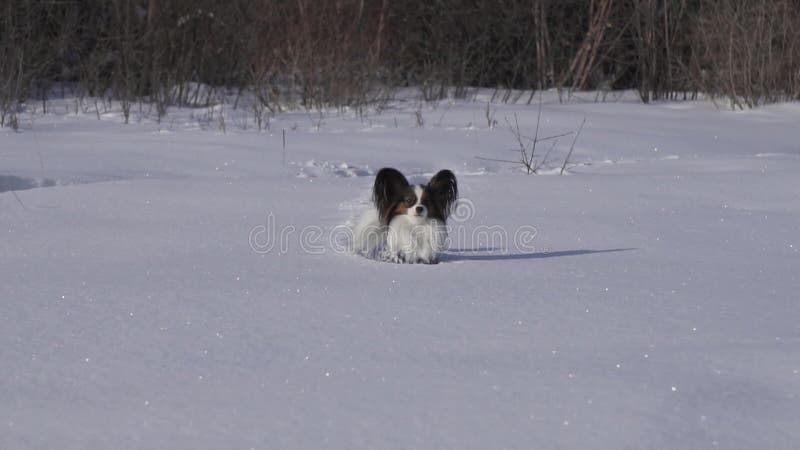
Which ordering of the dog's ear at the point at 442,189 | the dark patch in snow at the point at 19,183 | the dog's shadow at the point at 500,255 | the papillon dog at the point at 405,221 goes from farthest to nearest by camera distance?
the dark patch in snow at the point at 19,183, the dog's ear at the point at 442,189, the papillon dog at the point at 405,221, the dog's shadow at the point at 500,255

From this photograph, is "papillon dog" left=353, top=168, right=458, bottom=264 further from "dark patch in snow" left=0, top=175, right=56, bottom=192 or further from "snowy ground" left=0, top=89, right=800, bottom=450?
"dark patch in snow" left=0, top=175, right=56, bottom=192

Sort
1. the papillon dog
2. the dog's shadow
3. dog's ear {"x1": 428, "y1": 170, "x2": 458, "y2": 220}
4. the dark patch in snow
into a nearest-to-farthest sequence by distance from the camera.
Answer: the dog's shadow < the papillon dog < dog's ear {"x1": 428, "y1": 170, "x2": 458, "y2": 220} < the dark patch in snow

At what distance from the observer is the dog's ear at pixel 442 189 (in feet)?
16.2

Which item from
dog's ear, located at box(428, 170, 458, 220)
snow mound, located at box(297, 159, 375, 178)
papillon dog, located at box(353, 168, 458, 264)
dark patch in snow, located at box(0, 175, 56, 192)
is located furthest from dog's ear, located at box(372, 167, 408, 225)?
dark patch in snow, located at box(0, 175, 56, 192)

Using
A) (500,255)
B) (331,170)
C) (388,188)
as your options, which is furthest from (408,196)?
(331,170)

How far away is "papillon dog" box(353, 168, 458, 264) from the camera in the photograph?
479 cm

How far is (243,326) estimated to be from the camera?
3.35 metres

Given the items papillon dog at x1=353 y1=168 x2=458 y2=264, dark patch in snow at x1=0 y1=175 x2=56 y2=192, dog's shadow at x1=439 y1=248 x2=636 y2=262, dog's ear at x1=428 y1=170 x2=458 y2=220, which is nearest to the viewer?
dog's shadow at x1=439 y1=248 x2=636 y2=262

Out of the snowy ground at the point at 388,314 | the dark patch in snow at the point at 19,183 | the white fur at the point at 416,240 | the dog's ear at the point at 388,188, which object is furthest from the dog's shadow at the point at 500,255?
the dark patch in snow at the point at 19,183

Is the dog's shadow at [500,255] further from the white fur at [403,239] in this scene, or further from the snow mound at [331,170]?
the snow mound at [331,170]

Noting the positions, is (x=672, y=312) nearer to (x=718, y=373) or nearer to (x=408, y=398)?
(x=718, y=373)

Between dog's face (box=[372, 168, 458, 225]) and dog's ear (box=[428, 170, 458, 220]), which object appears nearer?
dog's face (box=[372, 168, 458, 225])

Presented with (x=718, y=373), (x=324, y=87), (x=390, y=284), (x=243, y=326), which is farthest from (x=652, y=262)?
(x=324, y=87)

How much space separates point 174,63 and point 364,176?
7302 millimetres
